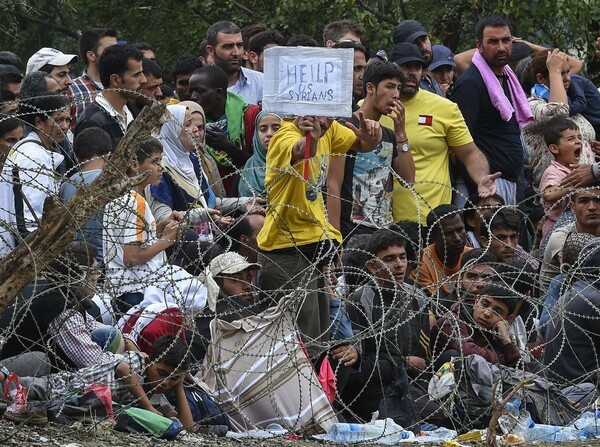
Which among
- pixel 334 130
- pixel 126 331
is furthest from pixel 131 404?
pixel 334 130

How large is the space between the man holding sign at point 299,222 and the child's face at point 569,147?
8.18ft

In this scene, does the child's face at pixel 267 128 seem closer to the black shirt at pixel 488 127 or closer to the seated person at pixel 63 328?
the black shirt at pixel 488 127

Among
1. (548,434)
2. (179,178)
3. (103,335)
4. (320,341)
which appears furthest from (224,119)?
(548,434)

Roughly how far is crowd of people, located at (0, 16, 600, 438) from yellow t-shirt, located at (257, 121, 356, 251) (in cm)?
1

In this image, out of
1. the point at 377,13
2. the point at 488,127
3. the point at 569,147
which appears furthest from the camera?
the point at 377,13

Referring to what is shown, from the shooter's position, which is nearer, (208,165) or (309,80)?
(309,80)

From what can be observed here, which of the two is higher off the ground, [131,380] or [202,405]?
[131,380]

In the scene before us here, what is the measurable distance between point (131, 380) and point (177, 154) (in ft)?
7.97

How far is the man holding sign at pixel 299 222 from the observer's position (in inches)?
328

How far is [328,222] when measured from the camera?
29.3ft

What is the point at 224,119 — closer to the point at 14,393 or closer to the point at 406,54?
the point at 406,54

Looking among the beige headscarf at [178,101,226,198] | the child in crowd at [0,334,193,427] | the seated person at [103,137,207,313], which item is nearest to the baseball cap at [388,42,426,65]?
the beige headscarf at [178,101,226,198]

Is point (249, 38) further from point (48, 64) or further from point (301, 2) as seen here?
point (48, 64)

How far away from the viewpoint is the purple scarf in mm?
10672
